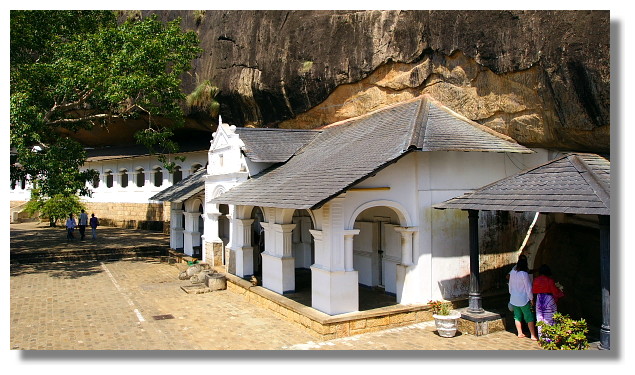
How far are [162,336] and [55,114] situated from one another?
1203 cm

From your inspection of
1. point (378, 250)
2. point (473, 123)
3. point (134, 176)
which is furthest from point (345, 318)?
point (134, 176)

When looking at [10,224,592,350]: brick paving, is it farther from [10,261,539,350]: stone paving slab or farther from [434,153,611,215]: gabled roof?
[434,153,611,215]: gabled roof

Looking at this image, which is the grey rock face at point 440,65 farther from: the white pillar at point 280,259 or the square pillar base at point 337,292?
the square pillar base at point 337,292

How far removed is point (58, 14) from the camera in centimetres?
1880

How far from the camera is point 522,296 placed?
9.79 meters

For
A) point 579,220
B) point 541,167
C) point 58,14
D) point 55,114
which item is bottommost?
point 579,220

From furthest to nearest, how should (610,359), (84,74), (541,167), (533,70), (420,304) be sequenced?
(84,74)
(533,70)
(420,304)
(541,167)
(610,359)

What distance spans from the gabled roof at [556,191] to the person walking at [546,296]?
168 centimetres

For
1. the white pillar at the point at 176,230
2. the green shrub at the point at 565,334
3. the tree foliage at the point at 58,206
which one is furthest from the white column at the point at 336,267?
the tree foliage at the point at 58,206

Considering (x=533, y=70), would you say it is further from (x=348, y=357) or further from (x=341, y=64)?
(x=348, y=357)

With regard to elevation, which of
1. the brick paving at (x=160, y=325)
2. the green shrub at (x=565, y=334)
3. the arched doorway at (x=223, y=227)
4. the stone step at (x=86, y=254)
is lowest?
the brick paving at (x=160, y=325)

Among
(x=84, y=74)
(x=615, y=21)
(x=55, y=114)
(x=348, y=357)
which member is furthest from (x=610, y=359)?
(x=55, y=114)

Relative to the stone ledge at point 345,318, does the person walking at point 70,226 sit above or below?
above

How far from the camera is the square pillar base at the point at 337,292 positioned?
10477mm
